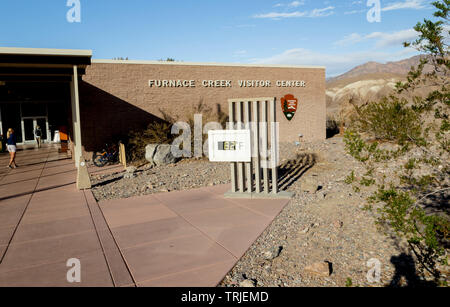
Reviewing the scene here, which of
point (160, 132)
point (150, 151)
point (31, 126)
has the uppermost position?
point (31, 126)

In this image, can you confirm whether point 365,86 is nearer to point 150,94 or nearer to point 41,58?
point 150,94

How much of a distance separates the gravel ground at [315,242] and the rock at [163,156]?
307 cm

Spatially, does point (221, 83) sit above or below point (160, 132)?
above

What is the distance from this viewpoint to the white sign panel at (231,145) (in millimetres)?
8898

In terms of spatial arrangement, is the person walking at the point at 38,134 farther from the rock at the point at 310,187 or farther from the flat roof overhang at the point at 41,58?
the rock at the point at 310,187

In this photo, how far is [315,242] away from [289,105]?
687 inches

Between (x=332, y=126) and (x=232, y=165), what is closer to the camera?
(x=232, y=165)

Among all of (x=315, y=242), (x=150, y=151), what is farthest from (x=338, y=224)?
(x=150, y=151)

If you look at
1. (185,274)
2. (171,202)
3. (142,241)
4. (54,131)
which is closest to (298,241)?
(185,274)

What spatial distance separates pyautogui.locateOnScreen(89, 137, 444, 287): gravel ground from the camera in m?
4.73

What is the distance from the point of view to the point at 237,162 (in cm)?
938

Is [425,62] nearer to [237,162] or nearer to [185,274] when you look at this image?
[185,274]

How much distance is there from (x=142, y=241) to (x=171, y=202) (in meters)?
2.74

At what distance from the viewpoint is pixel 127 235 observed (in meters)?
6.52
